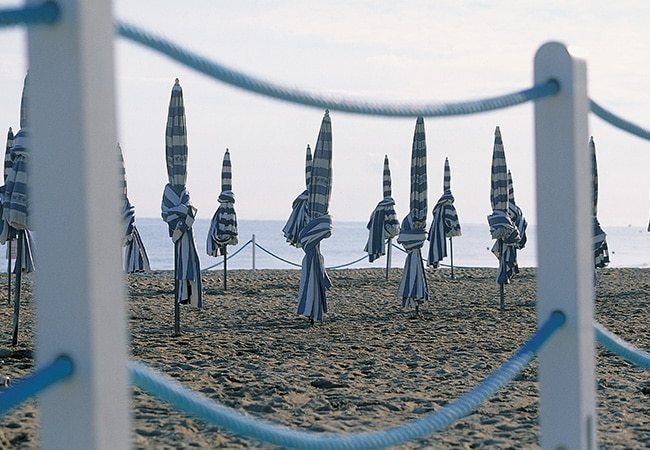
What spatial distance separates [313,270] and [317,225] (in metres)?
0.50

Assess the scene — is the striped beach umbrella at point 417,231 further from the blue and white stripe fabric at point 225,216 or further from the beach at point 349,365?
the blue and white stripe fabric at point 225,216

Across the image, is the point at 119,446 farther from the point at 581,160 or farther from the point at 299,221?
the point at 299,221

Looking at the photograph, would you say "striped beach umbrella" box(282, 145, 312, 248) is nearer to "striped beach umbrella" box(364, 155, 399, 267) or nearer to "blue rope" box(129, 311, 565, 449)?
"striped beach umbrella" box(364, 155, 399, 267)

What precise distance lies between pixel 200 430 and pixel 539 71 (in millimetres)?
3145

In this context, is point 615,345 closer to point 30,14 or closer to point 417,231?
point 30,14

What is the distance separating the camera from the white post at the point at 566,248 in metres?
1.79

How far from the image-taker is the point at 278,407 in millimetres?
5262

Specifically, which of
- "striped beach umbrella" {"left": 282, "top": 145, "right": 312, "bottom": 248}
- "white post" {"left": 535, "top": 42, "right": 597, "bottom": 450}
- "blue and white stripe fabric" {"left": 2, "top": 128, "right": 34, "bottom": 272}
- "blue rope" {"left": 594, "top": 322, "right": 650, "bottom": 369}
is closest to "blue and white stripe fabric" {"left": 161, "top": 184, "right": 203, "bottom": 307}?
"blue and white stripe fabric" {"left": 2, "top": 128, "right": 34, "bottom": 272}

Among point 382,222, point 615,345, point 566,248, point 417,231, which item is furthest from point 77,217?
point 382,222

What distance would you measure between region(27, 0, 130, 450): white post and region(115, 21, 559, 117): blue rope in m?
0.16

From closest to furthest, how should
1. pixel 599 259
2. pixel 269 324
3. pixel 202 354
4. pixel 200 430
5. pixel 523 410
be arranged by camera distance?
pixel 200 430
pixel 523 410
pixel 202 354
pixel 269 324
pixel 599 259

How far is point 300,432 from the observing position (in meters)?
1.57

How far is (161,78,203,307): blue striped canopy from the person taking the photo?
830cm

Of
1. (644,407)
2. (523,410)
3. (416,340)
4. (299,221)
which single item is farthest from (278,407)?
(299,221)
